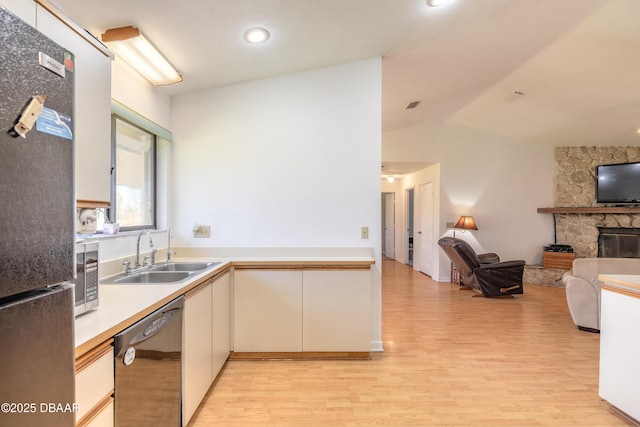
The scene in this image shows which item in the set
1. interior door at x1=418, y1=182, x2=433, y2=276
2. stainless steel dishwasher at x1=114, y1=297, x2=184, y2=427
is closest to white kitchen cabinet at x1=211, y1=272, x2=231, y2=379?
stainless steel dishwasher at x1=114, y1=297, x2=184, y2=427

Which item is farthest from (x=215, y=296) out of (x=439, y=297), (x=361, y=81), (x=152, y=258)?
(x=439, y=297)

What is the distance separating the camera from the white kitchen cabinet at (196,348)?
170cm

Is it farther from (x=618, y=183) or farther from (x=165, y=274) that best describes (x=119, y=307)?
(x=618, y=183)

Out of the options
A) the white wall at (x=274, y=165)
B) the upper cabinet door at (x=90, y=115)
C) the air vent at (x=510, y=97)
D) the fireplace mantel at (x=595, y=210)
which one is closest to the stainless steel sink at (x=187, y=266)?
the white wall at (x=274, y=165)

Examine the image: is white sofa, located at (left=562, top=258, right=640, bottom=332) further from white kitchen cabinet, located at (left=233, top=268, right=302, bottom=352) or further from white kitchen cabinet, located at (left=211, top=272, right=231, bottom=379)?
white kitchen cabinet, located at (left=211, top=272, right=231, bottom=379)

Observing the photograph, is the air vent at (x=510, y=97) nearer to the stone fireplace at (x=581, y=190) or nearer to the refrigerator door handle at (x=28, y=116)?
the stone fireplace at (x=581, y=190)

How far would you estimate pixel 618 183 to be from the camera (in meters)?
5.47

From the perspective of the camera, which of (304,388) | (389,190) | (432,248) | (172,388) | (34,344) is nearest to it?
(34,344)

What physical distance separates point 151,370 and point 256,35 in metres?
2.15

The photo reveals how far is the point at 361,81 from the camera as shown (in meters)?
2.83

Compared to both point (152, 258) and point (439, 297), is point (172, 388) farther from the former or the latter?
point (439, 297)

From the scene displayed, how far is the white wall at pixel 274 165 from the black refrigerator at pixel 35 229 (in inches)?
81.6

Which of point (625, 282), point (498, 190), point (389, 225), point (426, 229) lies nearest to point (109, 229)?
point (625, 282)

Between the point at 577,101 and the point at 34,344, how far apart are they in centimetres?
600
